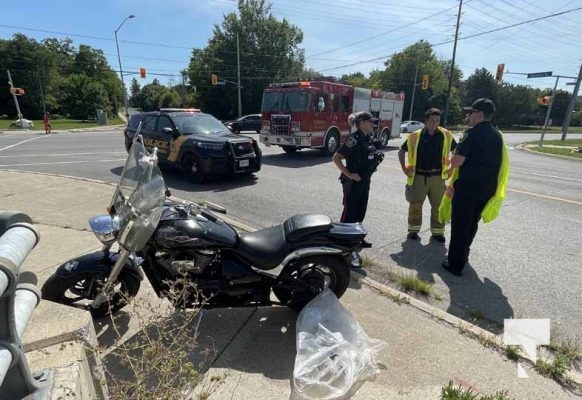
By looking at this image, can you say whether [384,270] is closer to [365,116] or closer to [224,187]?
[365,116]

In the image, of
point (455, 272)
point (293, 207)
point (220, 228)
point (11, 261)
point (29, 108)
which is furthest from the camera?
point (29, 108)

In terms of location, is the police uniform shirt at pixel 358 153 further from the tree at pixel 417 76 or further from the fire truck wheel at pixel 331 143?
the tree at pixel 417 76

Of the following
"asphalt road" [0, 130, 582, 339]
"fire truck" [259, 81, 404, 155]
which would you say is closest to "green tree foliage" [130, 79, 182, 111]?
"fire truck" [259, 81, 404, 155]

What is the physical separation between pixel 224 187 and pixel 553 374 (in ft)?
22.4

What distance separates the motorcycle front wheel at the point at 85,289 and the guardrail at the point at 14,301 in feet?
5.10

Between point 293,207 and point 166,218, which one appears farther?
point 293,207

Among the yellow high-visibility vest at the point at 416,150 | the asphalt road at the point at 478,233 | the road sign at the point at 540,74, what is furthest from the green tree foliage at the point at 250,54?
the yellow high-visibility vest at the point at 416,150

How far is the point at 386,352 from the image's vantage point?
2.74 meters

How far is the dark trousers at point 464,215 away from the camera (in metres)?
4.04

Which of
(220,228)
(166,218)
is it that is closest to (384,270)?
(220,228)

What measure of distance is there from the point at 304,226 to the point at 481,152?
229 centimetres

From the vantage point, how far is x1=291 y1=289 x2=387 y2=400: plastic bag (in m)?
2.31

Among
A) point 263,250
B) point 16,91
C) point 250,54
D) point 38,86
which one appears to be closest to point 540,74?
point 263,250

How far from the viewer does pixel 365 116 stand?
14.4 ft
